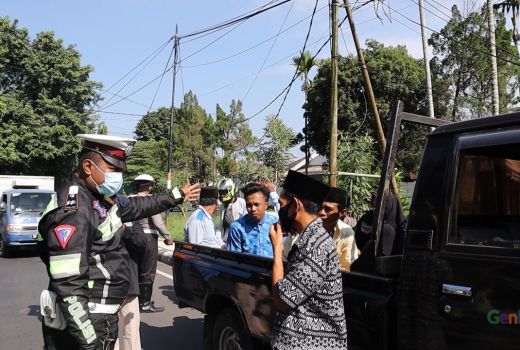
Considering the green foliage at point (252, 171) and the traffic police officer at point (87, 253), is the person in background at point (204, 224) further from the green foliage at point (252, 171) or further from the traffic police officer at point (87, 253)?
the green foliage at point (252, 171)

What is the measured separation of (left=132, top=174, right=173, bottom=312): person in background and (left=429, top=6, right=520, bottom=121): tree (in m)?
16.9

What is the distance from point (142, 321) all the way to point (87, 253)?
14.1 feet

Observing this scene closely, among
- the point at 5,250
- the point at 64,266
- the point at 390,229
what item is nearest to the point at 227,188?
the point at 390,229

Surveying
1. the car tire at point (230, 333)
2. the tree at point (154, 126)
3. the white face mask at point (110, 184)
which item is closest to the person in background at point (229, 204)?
the car tire at point (230, 333)

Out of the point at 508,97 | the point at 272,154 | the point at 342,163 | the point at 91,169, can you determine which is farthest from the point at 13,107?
the point at 91,169

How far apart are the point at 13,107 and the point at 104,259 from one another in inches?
1115

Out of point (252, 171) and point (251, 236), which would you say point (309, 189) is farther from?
point (252, 171)

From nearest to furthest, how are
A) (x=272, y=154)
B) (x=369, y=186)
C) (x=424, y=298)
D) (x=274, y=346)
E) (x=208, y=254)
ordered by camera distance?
(x=424, y=298), (x=274, y=346), (x=208, y=254), (x=369, y=186), (x=272, y=154)

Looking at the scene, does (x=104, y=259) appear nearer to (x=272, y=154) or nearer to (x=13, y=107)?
(x=272, y=154)

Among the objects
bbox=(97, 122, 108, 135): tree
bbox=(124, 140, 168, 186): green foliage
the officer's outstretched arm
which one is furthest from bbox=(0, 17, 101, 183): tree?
the officer's outstretched arm

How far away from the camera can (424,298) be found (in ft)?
7.35

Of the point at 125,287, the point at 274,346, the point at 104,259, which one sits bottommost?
the point at 274,346

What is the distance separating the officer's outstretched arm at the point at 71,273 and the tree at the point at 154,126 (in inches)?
2059

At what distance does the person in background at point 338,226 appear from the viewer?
3969 millimetres
